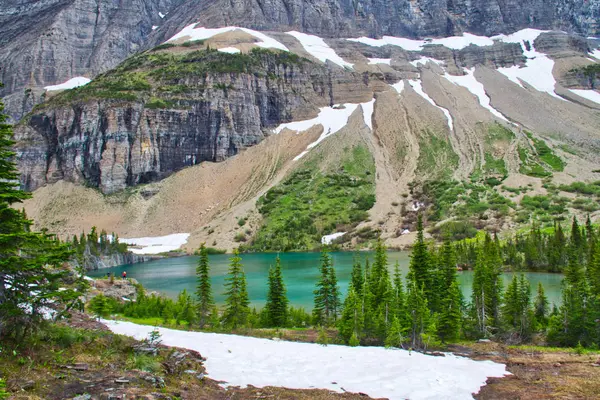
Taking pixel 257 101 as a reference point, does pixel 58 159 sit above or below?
below

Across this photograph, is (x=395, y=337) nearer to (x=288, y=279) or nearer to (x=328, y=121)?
(x=288, y=279)

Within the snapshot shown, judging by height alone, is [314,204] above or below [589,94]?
below

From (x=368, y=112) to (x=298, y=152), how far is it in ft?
115

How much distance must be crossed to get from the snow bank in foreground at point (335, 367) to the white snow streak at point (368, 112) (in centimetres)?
15641

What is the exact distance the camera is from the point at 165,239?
14100 centimetres

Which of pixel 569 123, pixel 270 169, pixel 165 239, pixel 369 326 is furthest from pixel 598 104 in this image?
pixel 369 326

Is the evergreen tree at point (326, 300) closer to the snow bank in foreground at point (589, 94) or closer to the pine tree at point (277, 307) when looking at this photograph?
the pine tree at point (277, 307)

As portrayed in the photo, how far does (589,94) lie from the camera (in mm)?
184000

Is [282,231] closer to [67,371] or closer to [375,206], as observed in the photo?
[375,206]

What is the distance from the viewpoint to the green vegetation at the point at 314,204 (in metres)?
127

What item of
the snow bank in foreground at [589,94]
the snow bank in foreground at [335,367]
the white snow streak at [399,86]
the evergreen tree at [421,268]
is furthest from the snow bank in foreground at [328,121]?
the snow bank in foreground at [335,367]

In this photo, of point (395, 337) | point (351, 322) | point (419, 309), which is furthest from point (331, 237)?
point (395, 337)

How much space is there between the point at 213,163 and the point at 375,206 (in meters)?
68.0

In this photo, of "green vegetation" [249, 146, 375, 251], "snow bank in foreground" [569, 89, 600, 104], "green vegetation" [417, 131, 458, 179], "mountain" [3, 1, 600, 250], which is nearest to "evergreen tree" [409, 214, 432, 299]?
"mountain" [3, 1, 600, 250]
